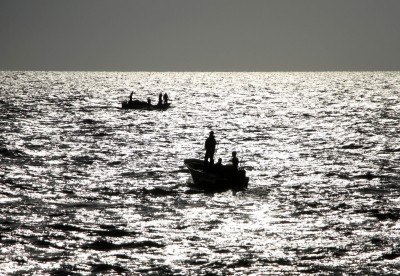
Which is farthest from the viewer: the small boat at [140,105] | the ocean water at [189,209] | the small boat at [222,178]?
the small boat at [140,105]

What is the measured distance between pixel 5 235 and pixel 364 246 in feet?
41.4

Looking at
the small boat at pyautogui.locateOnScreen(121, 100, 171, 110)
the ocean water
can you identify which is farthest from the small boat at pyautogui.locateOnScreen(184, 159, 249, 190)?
the small boat at pyautogui.locateOnScreen(121, 100, 171, 110)

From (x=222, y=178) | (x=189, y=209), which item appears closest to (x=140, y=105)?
(x=222, y=178)

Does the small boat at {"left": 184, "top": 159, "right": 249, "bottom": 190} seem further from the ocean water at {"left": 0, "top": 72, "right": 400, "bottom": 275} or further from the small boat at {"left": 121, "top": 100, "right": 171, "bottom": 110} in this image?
the small boat at {"left": 121, "top": 100, "right": 171, "bottom": 110}

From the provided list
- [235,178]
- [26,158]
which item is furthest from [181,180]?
[26,158]

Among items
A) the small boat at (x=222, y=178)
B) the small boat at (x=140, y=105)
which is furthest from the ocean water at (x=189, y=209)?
the small boat at (x=140, y=105)

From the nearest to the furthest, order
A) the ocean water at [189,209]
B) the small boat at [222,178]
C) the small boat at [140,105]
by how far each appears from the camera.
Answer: the ocean water at [189,209] < the small boat at [222,178] < the small boat at [140,105]

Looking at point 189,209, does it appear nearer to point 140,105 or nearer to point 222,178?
point 222,178

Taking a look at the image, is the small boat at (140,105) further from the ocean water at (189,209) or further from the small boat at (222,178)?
the small boat at (222,178)

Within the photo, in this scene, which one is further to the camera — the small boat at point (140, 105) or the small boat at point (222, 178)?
the small boat at point (140, 105)

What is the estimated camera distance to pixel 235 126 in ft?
242

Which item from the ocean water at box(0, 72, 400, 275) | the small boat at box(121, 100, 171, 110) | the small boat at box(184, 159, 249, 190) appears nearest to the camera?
the ocean water at box(0, 72, 400, 275)

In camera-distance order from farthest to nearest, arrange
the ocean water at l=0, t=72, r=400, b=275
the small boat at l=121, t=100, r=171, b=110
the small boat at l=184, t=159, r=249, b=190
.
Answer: the small boat at l=121, t=100, r=171, b=110 < the small boat at l=184, t=159, r=249, b=190 < the ocean water at l=0, t=72, r=400, b=275

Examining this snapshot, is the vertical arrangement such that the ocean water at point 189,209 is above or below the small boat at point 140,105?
below
